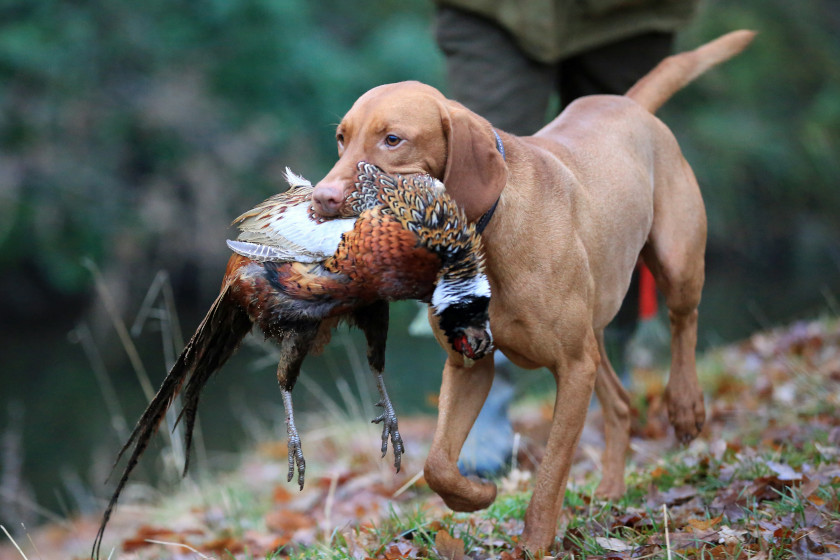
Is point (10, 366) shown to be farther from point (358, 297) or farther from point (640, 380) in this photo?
point (358, 297)

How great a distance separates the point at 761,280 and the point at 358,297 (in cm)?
1299

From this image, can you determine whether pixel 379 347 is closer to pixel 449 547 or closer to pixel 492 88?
pixel 449 547

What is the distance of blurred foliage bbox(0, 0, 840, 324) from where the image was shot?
Result: 40.4 feet

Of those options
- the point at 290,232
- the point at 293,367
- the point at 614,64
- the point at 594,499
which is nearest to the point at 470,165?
the point at 290,232

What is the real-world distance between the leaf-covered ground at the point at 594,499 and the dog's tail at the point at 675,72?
60.5 inches

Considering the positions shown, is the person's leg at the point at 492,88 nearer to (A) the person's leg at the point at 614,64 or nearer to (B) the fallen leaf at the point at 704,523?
(A) the person's leg at the point at 614,64

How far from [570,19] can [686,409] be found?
70.3 inches

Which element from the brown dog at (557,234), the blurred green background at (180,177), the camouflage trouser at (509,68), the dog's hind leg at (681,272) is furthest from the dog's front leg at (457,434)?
the blurred green background at (180,177)

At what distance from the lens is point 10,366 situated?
424 inches

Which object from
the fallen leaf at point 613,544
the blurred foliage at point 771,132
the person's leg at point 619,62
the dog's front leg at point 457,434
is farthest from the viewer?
the blurred foliage at point 771,132

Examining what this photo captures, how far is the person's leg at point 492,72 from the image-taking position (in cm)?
404

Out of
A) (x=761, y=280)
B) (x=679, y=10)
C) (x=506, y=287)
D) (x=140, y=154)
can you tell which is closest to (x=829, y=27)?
(x=761, y=280)

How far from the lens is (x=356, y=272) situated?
7.72 feet

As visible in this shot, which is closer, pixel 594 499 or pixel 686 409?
pixel 594 499
